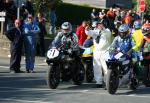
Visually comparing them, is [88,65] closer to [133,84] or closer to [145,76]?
[145,76]

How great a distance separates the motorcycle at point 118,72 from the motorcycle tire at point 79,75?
57.8 inches

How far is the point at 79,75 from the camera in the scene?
17.8 m

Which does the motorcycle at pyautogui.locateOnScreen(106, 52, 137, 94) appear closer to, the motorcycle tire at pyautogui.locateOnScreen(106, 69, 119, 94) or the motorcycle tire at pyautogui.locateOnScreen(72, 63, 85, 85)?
the motorcycle tire at pyautogui.locateOnScreen(106, 69, 119, 94)

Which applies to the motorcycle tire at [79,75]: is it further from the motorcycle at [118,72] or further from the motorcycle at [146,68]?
the motorcycle at [146,68]

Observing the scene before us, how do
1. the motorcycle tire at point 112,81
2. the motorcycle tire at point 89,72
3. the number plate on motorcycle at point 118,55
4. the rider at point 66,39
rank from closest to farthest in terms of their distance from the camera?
the motorcycle tire at point 112,81 < the number plate on motorcycle at point 118,55 < the rider at point 66,39 < the motorcycle tire at point 89,72

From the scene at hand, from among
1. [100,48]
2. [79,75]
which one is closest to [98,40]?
[100,48]

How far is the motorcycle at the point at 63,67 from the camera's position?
655 inches

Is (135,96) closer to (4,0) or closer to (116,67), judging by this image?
(116,67)

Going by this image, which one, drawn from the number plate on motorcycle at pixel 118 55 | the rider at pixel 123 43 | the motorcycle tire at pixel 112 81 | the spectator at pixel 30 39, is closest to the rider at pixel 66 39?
the rider at pixel 123 43

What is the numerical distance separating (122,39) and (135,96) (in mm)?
1684

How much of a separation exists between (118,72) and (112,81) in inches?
15.1

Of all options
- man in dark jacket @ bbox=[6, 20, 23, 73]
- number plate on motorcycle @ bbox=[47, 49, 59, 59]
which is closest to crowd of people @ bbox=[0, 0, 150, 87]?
man in dark jacket @ bbox=[6, 20, 23, 73]

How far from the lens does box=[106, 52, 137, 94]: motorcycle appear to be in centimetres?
1600

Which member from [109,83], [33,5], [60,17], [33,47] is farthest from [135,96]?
[60,17]
